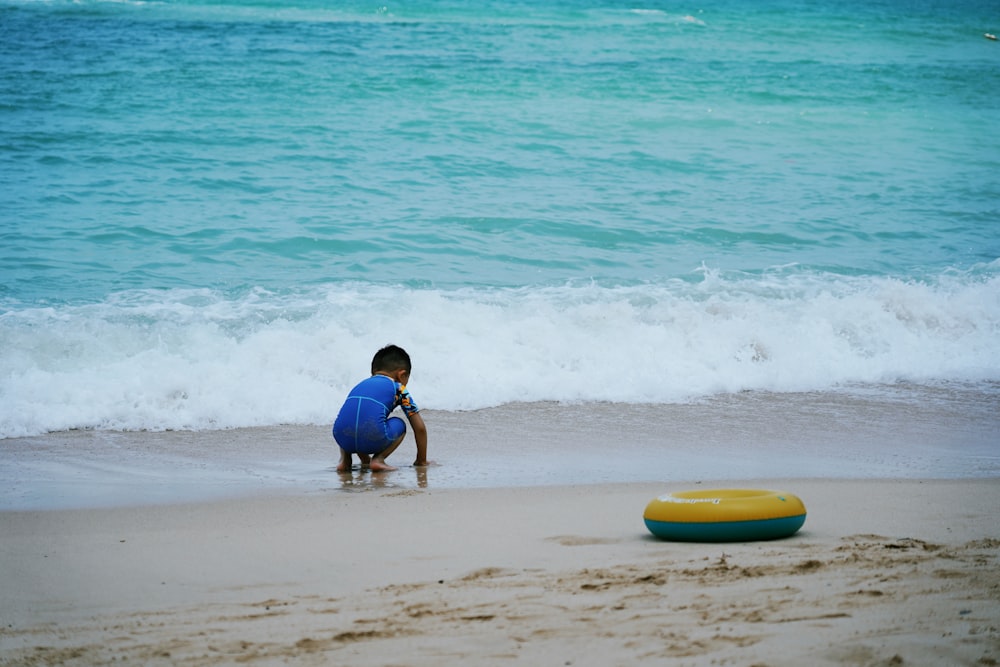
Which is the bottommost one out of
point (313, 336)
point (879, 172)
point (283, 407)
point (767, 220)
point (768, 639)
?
point (768, 639)

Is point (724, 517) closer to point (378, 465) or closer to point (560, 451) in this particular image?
point (560, 451)

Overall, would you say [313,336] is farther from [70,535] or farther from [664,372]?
[70,535]

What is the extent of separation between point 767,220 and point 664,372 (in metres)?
5.75

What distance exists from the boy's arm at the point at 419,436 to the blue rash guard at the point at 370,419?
0.18ft

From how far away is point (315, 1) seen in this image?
99.0ft

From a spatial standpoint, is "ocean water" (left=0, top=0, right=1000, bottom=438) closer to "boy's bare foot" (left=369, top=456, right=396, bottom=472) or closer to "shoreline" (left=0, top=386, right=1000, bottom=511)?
"shoreline" (left=0, top=386, right=1000, bottom=511)

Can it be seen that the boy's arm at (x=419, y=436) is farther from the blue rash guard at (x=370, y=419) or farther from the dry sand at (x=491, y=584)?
the dry sand at (x=491, y=584)

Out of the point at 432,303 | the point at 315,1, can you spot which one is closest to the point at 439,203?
the point at 432,303

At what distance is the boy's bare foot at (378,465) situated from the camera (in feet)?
19.1

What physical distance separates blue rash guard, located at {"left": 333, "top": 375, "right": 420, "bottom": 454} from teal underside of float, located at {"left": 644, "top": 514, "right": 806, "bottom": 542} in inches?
86.0

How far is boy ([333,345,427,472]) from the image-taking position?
584 cm

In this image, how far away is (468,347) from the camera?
331 inches

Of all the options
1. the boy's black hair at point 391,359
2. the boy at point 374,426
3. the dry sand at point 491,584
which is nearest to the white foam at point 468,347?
the boy's black hair at point 391,359

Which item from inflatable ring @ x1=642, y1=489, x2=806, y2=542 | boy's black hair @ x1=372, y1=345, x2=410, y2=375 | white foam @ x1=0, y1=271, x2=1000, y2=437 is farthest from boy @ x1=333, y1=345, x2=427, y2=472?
inflatable ring @ x1=642, y1=489, x2=806, y2=542
